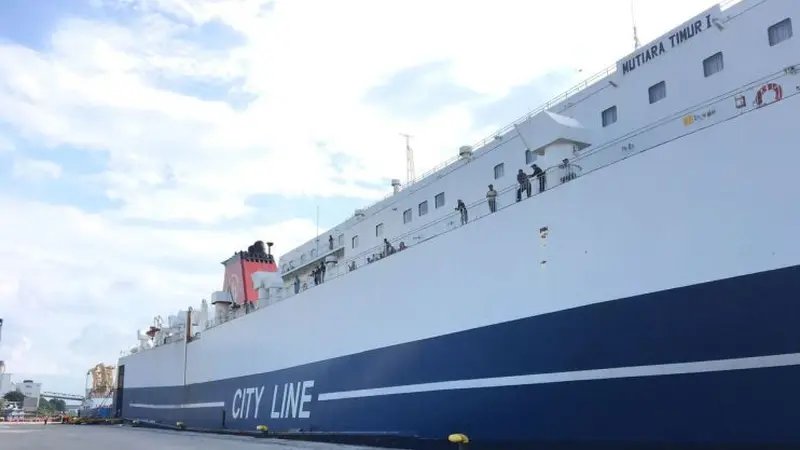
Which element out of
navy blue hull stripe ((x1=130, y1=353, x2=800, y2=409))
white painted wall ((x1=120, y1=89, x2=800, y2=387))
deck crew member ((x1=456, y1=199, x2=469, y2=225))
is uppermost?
deck crew member ((x1=456, y1=199, x2=469, y2=225))

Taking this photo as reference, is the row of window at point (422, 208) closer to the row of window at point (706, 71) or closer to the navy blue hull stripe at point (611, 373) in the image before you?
the row of window at point (706, 71)

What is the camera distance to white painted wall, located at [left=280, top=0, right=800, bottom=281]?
859 centimetres

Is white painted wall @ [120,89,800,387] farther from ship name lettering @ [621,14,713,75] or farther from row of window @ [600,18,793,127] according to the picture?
ship name lettering @ [621,14,713,75]

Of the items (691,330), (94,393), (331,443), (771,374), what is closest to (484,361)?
(691,330)

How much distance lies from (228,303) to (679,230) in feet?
75.2

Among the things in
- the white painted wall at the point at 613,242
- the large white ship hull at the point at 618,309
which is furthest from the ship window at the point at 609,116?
the white painted wall at the point at 613,242

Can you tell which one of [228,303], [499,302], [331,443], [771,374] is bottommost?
[331,443]

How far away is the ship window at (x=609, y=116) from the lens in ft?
34.9

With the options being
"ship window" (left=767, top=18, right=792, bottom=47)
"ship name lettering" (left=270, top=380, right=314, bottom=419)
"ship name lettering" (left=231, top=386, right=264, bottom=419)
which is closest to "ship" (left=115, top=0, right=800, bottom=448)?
"ship window" (left=767, top=18, right=792, bottom=47)

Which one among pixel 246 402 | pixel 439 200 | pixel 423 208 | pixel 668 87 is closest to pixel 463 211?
pixel 439 200

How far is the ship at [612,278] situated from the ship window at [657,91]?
0.9 inches

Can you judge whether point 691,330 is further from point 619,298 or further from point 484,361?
point 484,361

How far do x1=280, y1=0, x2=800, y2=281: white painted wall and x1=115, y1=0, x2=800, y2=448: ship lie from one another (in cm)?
3

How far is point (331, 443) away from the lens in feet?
46.9
